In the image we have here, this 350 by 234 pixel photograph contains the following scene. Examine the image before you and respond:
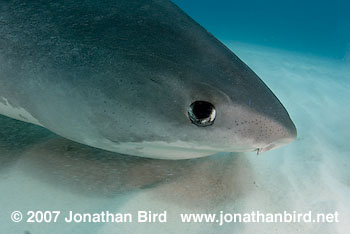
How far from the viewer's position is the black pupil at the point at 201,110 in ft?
4.80

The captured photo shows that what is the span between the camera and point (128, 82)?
1517 mm

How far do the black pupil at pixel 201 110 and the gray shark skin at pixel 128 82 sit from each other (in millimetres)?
33

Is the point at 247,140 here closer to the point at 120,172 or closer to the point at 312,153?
the point at 120,172

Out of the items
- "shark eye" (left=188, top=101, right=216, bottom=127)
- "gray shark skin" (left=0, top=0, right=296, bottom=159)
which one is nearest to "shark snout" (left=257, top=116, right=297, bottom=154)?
"gray shark skin" (left=0, top=0, right=296, bottom=159)

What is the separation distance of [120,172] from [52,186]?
0.46 m

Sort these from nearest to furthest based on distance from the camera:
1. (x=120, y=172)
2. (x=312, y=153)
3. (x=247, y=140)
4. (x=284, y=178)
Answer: (x=247, y=140) < (x=120, y=172) < (x=284, y=178) < (x=312, y=153)

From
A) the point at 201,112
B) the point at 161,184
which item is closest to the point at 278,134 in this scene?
the point at 201,112

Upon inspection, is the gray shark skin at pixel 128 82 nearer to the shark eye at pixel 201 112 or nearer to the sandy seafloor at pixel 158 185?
the shark eye at pixel 201 112

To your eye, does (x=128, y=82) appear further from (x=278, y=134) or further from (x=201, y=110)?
(x=278, y=134)

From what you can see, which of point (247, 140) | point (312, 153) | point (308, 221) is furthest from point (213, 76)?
point (312, 153)

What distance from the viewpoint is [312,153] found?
2.74 m

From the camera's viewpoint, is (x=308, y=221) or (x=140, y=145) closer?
(x=140, y=145)

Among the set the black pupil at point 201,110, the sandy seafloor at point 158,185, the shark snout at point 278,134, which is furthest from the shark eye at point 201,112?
the sandy seafloor at point 158,185

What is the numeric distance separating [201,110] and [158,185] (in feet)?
2.48
